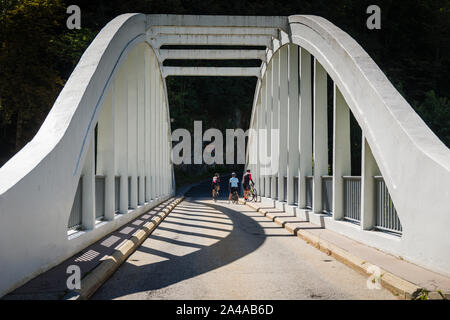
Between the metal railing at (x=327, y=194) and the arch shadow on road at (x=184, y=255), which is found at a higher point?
the metal railing at (x=327, y=194)

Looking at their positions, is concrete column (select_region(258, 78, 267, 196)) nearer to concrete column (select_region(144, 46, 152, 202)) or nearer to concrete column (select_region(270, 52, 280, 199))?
concrete column (select_region(270, 52, 280, 199))

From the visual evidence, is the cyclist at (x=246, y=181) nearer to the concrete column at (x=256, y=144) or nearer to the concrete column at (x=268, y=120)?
the concrete column at (x=256, y=144)

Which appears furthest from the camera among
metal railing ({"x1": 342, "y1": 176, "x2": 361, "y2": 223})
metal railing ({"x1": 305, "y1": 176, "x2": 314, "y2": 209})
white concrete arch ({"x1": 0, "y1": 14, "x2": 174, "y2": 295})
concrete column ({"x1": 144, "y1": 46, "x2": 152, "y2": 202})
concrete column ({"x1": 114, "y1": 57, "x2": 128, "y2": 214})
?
concrete column ({"x1": 144, "y1": 46, "x2": 152, "y2": 202})

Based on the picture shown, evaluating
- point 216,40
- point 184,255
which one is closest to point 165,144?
point 216,40

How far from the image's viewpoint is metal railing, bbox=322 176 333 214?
38.8 ft

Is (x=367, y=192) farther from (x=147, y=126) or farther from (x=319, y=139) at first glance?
(x=147, y=126)

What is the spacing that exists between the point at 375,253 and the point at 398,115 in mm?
2183

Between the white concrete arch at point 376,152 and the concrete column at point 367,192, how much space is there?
0.06 feet

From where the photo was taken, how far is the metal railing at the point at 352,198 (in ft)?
32.3

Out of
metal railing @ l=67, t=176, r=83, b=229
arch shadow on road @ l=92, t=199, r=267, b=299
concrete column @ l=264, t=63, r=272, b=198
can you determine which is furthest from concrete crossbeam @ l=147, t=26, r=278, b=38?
metal railing @ l=67, t=176, r=83, b=229

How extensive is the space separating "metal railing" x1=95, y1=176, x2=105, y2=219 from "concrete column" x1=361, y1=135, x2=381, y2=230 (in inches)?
210

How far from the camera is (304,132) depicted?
47.1 ft

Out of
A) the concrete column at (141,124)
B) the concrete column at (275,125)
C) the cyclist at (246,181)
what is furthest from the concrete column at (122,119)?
the cyclist at (246,181)

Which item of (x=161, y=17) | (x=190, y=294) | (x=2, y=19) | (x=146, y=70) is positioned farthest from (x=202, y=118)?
(x=190, y=294)
